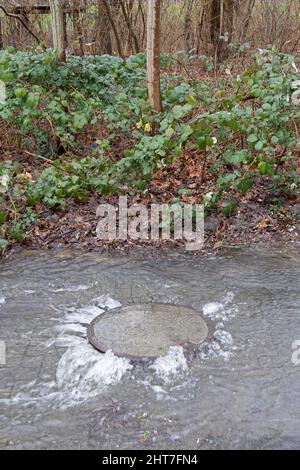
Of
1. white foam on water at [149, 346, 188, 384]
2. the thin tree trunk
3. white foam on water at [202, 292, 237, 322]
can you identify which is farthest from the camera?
the thin tree trunk

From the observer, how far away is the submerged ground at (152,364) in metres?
3.33

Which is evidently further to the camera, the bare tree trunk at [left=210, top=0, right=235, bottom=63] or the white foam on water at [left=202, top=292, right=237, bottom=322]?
the bare tree trunk at [left=210, top=0, right=235, bottom=63]

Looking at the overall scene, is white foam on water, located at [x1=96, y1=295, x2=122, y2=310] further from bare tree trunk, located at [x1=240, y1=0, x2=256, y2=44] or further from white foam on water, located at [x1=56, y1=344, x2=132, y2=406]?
bare tree trunk, located at [x1=240, y1=0, x2=256, y2=44]

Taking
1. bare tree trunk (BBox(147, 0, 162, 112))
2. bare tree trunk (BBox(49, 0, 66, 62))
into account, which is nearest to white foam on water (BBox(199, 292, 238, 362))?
bare tree trunk (BBox(147, 0, 162, 112))

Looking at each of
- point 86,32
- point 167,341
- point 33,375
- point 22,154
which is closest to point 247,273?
point 167,341

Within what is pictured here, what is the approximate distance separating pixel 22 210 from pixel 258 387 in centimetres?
402

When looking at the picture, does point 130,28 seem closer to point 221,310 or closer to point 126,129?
point 126,129

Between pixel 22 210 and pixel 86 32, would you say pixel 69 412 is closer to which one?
pixel 22 210

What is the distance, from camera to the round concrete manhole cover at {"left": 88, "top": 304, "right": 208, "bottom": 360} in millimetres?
4168

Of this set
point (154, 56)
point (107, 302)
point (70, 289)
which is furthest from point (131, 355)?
point (154, 56)

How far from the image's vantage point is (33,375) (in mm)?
3898

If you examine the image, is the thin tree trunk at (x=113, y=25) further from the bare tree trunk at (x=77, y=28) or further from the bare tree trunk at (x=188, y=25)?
the bare tree trunk at (x=188, y=25)

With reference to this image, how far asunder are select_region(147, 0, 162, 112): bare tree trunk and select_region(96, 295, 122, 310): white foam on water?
3.24m

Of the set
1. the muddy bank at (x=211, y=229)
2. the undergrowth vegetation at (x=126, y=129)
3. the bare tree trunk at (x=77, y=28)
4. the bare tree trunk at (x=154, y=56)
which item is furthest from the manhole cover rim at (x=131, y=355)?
the bare tree trunk at (x=77, y=28)
